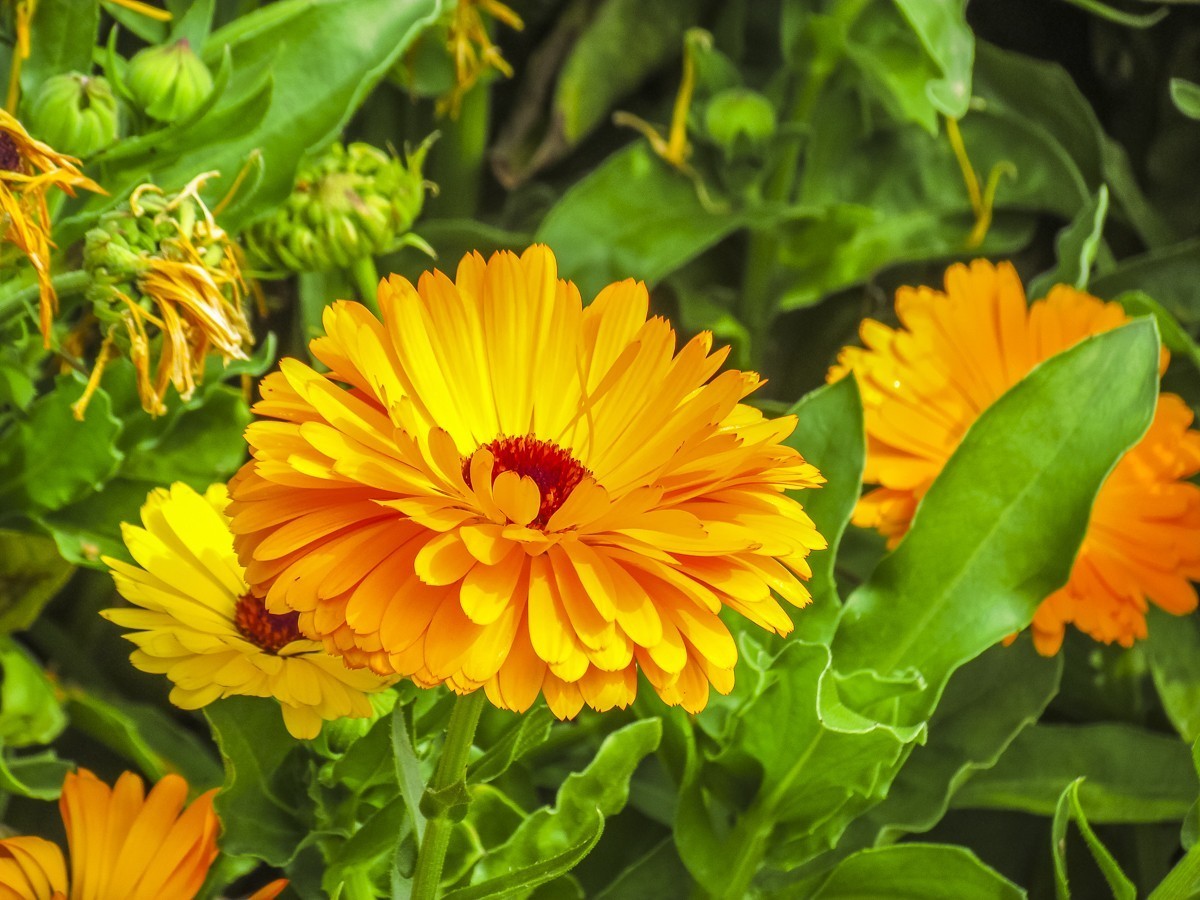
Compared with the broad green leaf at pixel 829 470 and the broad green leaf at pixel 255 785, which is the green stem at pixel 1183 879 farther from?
the broad green leaf at pixel 255 785

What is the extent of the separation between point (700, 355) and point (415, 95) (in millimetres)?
499

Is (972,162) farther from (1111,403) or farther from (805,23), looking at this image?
(1111,403)

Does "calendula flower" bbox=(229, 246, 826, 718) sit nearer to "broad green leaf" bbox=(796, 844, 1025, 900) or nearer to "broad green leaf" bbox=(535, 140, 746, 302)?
"broad green leaf" bbox=(796, 844, 1025, 900)

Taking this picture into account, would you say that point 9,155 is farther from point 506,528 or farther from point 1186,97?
point 1186,97

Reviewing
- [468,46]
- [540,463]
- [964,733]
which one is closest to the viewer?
[540,463]

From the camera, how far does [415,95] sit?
0.86m

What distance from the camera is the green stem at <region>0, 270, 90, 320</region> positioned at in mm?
530

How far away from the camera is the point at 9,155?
21.6 inches

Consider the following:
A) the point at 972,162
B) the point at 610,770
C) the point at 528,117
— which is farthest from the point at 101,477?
the point at 972,162

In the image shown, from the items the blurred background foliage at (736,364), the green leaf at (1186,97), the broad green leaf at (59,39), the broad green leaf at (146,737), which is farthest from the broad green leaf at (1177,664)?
the broad green leaf at (59,39)

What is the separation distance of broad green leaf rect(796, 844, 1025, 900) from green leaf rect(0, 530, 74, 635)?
1.27 feet

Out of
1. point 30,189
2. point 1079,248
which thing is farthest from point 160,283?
point 1079,248

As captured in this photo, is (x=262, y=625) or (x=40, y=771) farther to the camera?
(x=40, y=771)

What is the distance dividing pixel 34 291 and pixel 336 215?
15 centimetres
